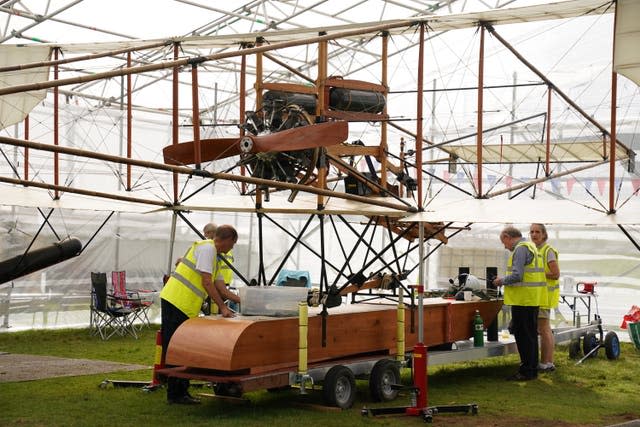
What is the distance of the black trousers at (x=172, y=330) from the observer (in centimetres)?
777

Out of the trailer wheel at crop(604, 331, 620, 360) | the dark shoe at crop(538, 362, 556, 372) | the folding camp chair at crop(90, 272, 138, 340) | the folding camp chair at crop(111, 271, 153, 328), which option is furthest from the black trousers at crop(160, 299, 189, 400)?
the folding camp chair at crop(111, 271, 153, 328)

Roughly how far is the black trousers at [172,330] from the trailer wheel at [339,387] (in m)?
1.25

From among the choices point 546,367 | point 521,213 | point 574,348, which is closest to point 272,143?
point 521,213

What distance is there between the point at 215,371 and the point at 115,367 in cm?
357

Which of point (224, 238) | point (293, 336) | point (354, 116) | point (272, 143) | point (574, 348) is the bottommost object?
point (574, 348)

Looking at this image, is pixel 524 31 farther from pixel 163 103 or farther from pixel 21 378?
pixel 21 378

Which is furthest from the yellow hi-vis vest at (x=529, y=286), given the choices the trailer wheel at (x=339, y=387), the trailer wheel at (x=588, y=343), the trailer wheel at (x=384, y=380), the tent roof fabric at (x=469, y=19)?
the trailer wheel at (x=339, y=387)

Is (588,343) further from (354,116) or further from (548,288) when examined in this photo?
(354,116)

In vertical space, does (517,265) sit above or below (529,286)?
above

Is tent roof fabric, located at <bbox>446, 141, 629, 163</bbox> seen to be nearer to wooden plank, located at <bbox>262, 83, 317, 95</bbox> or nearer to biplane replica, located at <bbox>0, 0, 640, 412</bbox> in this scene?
biplane replica, located at <bbox>0, 0, 640, 412</bbox>

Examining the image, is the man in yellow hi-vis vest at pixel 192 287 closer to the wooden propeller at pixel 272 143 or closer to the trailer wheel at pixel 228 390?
the trailer wheel at pixel 228 390

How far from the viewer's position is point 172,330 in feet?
26.3

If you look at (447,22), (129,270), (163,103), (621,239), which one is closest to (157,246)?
(129,270)

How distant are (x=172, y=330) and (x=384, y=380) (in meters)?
2.01
